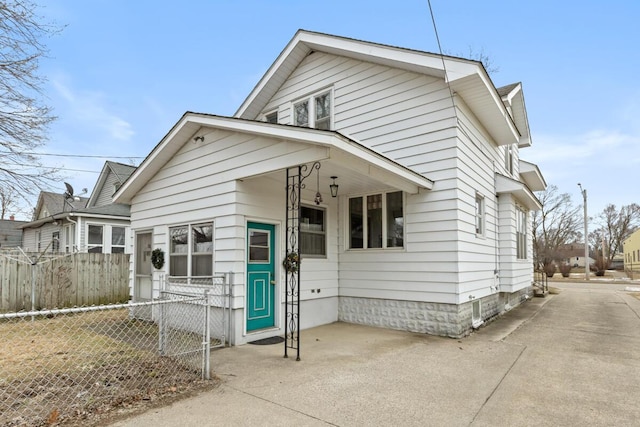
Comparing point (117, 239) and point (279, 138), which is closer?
point (279, 138)

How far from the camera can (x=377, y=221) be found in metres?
8.11

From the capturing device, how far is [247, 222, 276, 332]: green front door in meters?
6.71

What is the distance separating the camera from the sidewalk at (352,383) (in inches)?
136

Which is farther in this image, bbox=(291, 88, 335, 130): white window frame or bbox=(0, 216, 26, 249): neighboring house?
bbox=(0, 216, 26, 249): neighboring house

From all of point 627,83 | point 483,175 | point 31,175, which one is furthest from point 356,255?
point 627,83

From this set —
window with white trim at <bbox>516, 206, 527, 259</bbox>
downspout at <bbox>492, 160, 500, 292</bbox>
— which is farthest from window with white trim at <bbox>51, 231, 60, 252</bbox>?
window with white trim at <bbox>516, 206, 527, 259</bbox>


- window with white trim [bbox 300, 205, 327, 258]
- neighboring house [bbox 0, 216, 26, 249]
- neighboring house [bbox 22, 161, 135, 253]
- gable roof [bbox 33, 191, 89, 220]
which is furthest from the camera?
neighboring house [bbox 0, 216, 26, 249]

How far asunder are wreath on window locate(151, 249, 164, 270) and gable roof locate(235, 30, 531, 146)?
4901 mm

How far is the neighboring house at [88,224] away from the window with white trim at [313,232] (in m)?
9.71

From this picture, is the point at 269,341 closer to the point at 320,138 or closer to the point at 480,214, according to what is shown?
the point at 320,138

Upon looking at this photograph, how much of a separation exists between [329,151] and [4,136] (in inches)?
355

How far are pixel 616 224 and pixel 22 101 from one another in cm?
6739

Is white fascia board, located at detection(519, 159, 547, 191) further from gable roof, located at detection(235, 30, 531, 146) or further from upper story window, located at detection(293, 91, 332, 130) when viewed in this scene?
upper story window, located at detection(293, 91, 332, 130)

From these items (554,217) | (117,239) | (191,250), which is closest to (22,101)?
(191,250)
